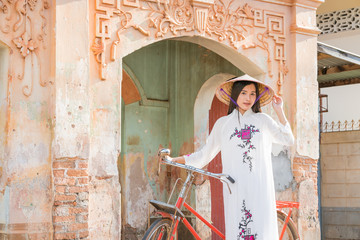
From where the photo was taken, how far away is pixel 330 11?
39.4 ft

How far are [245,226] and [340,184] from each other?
668 cm

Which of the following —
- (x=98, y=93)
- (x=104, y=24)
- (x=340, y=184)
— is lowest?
(x=340, y=184)

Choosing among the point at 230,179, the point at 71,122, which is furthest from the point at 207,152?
the point at 71,122

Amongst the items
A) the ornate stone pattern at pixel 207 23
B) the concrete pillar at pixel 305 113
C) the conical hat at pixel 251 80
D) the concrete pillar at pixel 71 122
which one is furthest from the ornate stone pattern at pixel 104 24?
the concrete pillar at pixel 305 113

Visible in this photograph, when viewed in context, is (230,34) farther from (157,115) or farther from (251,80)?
(251,80)

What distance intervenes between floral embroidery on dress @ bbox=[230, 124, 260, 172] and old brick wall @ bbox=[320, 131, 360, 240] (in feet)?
21.0

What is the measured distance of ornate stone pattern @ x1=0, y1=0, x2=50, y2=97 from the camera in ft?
19.5

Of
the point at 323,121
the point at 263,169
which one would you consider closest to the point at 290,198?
the point at 263,169

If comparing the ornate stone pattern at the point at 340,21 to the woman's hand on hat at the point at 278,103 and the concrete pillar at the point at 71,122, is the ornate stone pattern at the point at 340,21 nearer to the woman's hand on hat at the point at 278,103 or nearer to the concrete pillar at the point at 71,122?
the concrete pillar at the point at 71,122

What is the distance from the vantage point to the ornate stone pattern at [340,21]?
11719 mm

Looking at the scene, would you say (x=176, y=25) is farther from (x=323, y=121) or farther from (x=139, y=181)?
(x=323, y=121)

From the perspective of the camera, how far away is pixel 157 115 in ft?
30.4

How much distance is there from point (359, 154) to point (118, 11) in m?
6.08

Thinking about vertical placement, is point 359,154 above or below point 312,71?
below
